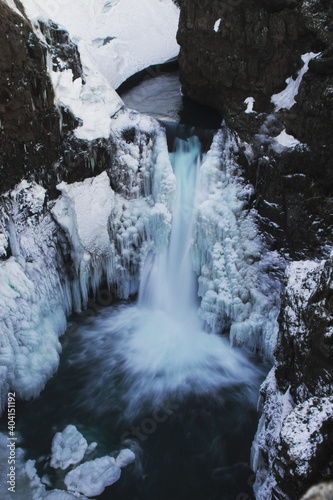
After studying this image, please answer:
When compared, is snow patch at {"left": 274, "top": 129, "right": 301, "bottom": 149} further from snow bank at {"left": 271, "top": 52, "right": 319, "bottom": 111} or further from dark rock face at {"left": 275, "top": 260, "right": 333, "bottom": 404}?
dark rock face at {"left": 275, "top": 260, "right": 333, "bottom": 404}

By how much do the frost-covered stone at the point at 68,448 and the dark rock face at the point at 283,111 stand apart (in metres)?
4.49

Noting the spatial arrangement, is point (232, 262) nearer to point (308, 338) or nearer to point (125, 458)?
point (125, 458)

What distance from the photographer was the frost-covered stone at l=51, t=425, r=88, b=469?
19.4ft

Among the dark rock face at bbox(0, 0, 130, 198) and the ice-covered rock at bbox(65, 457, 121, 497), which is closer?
the ice-covered rock at bbox(65, 457, 121, 497)

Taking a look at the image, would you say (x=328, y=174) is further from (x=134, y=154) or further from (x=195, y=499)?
(x=195, y=499)

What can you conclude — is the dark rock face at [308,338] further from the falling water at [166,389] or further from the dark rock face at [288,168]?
the falling water at [166,389]

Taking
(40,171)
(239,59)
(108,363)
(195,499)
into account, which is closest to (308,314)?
(195,499)

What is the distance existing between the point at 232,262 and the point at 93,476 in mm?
4116

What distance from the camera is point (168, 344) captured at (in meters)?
7.86

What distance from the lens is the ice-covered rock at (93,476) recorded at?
5.61 metres

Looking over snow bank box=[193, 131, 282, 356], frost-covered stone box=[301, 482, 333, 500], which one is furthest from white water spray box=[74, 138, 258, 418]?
frost-covered stone box=[301, 482, 333, 500]

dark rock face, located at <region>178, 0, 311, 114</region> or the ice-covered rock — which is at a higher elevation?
dark rock face, located at <region>178, 0, 311, 114</region>

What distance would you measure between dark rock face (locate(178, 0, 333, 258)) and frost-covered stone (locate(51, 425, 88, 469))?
449 centimetres

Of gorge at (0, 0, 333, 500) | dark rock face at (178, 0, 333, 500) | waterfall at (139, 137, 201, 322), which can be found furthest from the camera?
waterfall at (139, 137, 201, 322)
